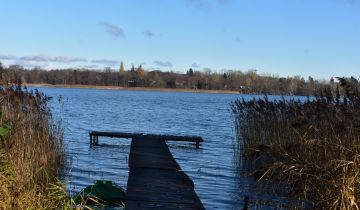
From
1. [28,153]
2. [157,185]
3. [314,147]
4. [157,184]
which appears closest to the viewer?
[314,147]

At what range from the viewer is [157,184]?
11016 millimetres

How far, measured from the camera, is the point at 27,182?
972 centimetres

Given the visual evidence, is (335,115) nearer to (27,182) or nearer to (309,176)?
(309,176)

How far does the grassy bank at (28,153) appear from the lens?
796 centimetres

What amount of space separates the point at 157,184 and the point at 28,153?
9.23 ft

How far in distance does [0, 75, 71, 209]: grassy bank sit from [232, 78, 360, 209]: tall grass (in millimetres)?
3359

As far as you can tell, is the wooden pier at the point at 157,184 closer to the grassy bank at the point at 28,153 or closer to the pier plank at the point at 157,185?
the pier plank at the point at 157,185

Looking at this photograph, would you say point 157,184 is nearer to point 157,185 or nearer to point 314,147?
point 157,185

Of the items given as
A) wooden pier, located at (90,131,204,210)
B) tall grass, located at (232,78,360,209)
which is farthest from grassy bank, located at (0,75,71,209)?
tall grass, located at (232,78,360,209)

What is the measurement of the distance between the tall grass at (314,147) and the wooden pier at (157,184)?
1.46m

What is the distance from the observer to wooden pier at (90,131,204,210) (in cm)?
922

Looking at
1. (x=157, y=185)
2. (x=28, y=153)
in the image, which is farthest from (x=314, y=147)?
(x=28, y=153)

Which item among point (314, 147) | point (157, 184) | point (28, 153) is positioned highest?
point (314, 147)

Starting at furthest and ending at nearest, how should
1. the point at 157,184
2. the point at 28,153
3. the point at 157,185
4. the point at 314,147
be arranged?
1. the point at 28,153
2. the point at 157,184
3. the point at 157,185
4. the point at 314,147
